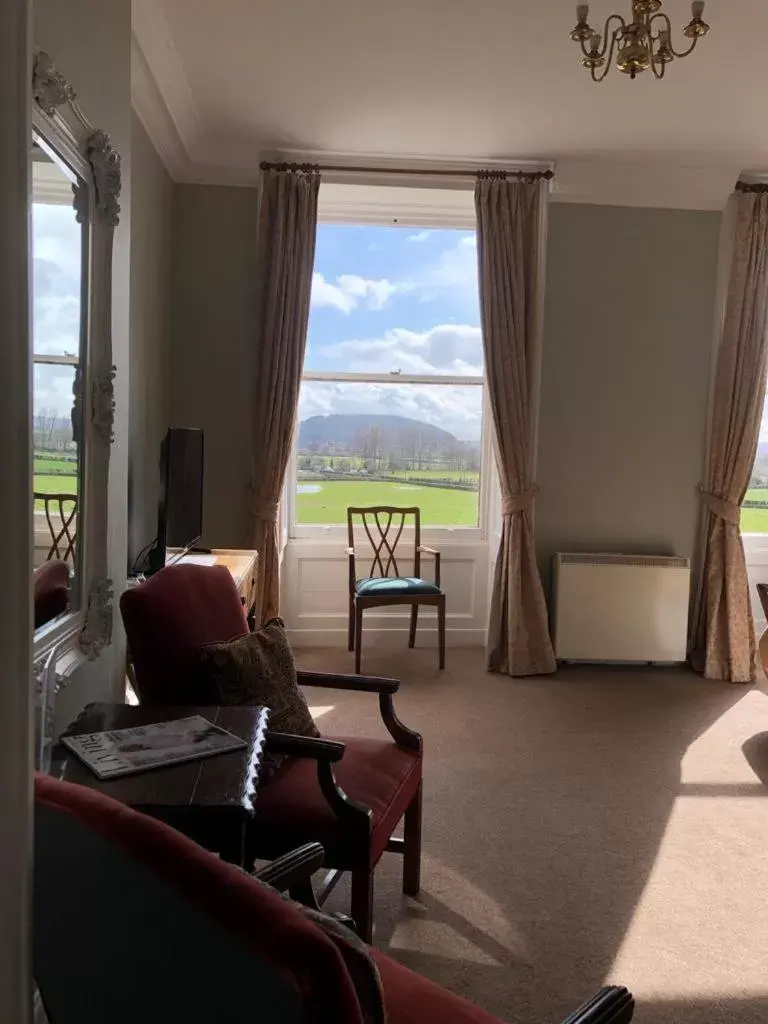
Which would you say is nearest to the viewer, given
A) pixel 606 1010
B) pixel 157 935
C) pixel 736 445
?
pixel 157 935

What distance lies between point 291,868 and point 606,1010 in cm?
57

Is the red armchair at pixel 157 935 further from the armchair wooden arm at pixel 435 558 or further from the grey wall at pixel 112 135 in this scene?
the armchair wooden arm at pixel 435 558

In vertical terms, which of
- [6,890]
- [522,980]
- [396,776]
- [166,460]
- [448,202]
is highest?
[448,202]

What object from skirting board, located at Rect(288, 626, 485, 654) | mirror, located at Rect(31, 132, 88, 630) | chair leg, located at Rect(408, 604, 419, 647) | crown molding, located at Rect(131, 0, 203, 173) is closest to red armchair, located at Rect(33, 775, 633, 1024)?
mirror, located at Rect(31, 132, 88, 630)

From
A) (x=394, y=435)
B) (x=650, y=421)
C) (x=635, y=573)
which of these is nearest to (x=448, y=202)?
(x=394, y=435)

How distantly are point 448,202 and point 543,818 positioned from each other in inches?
147

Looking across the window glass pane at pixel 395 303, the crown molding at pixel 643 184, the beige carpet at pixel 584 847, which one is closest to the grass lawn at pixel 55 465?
the beige carpet at pixel 584 847

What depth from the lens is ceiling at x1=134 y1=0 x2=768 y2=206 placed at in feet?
11.1

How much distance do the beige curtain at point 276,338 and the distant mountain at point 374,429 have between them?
0.59 metres

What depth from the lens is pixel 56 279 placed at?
197 cm

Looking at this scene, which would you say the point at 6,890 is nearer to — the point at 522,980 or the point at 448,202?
the point at 522,980

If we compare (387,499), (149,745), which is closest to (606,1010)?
(149,745)

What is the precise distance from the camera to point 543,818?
10.5 ft

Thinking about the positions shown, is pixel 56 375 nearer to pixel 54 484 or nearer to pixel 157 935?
pixel 54 484
